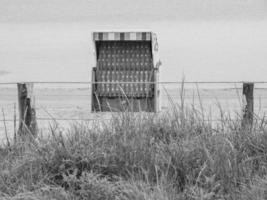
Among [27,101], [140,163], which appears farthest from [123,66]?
[140,163]

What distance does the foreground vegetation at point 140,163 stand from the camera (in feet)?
13.6

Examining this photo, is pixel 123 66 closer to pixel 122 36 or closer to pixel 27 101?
pixel 122 36

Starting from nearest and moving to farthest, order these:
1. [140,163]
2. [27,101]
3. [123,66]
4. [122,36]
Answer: [140,163]
[27,101]
[122,36]
[123,66]

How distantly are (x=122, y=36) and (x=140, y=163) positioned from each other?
6.77 m

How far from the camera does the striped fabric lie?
11023mm

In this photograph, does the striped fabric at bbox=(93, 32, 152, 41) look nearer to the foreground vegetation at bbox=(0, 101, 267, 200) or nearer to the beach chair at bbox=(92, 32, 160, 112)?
the beach chair at bbox=(92, 32, 160, 112)

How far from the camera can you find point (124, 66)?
1135cm

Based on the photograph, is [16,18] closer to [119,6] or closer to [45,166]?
[119,6]

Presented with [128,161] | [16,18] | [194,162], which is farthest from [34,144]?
[16,18]

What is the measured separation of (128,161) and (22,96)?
2.44 metres

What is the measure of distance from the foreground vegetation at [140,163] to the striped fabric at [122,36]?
5872mm

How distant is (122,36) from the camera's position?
11.1m

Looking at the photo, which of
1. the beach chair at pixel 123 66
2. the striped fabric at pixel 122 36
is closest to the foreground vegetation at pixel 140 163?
the beach chair at pixel 123 66

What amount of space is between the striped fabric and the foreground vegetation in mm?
5872
